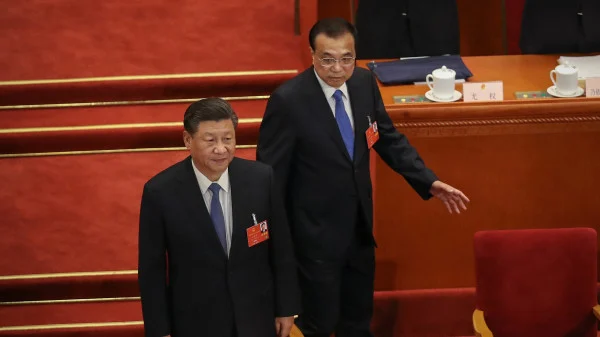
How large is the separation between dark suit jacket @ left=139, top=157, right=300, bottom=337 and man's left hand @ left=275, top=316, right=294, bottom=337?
0.7 inches

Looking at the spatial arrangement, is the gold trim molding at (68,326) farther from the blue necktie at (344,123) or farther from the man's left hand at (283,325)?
the blue necktie at (344,123)

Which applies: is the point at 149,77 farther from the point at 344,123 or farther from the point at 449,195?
the point at 449,195

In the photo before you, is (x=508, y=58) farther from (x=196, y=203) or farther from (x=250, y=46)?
(x=196, y=203)

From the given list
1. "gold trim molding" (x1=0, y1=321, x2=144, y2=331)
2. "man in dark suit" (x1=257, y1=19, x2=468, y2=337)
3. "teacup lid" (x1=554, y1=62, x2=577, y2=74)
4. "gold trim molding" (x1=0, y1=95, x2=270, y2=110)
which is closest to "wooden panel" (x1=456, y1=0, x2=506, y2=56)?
"gold trim molding" (x1=0, y1=95, x2=270, y2=110)

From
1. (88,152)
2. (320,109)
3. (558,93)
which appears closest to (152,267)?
(320,109)

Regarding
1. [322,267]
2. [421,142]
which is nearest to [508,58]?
[421,142]

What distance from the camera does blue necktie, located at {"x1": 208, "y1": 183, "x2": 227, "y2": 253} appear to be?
2.17 meters

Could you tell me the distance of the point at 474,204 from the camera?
2.97 meters

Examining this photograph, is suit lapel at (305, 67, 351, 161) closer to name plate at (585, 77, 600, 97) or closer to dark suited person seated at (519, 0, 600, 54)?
name plate at (585, 77, 600, 97)

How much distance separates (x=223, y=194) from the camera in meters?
2.19

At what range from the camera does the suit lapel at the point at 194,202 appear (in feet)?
→ 7.04

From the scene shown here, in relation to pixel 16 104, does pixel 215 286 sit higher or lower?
lower

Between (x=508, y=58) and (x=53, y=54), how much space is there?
164cm

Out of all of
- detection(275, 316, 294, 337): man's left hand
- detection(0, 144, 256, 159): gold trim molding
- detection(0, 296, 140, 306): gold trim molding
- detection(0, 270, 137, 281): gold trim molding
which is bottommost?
detection(0, 296, 140, 306): gold trim molding
